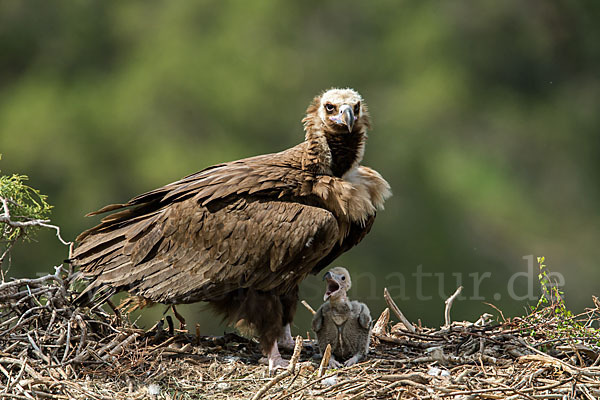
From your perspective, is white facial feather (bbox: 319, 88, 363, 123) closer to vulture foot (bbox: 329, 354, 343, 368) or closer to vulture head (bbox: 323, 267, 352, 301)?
vulture head (bbox: 323, 267, 352, 301)

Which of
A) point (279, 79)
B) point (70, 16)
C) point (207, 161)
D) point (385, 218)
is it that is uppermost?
point (70, 16)

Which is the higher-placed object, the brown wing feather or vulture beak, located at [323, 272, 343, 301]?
the brown wing feather

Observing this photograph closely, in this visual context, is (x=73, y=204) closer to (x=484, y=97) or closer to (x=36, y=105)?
(x=36, y=105)

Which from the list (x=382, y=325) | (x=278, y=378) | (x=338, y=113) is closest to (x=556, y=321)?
(x=382, y=325)

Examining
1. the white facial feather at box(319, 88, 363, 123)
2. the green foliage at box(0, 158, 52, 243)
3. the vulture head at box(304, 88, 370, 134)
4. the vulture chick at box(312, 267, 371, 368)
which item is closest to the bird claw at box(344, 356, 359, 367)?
the vulture chick at box(312, 267, 371, 368)

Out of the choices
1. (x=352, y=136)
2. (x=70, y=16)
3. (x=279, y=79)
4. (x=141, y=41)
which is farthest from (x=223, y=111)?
(x=352, y=136)

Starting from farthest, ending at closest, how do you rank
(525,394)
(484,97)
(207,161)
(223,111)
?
(484,97)
(223,111)
(207,161)
(525,394)

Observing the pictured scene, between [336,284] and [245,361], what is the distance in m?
0.64

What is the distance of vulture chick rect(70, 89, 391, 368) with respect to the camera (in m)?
4.15

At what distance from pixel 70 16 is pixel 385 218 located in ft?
21.2

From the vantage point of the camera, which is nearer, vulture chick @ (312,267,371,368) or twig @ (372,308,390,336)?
vulture chick @ (312,267,371,368)

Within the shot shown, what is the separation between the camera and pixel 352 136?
4551 millimetres

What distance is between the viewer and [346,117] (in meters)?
4.39

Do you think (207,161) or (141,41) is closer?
(207,161)
